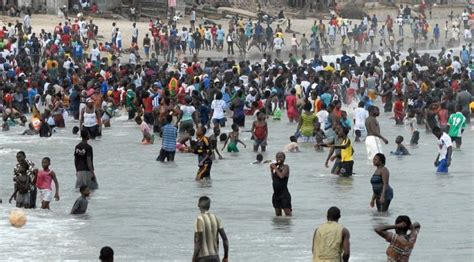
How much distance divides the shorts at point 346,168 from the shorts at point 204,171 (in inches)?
86.3

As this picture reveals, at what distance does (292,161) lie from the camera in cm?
2802

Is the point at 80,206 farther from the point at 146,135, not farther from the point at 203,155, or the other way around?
the point at 146,135

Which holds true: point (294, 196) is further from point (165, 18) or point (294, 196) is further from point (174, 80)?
point (165, 18)

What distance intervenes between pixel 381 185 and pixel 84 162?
16.0 ft

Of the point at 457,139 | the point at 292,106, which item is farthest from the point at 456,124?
the point at 292,106

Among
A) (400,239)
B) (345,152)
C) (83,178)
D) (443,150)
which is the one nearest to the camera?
(400,239)

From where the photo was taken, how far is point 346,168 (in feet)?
82.3

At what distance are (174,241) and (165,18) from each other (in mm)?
41662

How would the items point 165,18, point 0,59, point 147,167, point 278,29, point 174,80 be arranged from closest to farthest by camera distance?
1. point 147,167
2. point 174,80
3. point 0,59
4. point 278,29
5. point 165,18

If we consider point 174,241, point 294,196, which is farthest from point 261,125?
Result: point 174,241

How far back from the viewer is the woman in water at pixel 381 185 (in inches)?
798

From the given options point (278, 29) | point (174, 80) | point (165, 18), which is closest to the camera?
point (174, 80)

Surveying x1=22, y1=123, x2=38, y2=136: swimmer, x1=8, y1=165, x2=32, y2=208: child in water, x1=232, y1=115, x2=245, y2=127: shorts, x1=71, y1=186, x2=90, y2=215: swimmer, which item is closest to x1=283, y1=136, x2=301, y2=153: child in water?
x1=232, y1=115, x2=245, y2=127: shorts

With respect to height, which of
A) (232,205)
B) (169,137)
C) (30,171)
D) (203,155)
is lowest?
(232,205)
